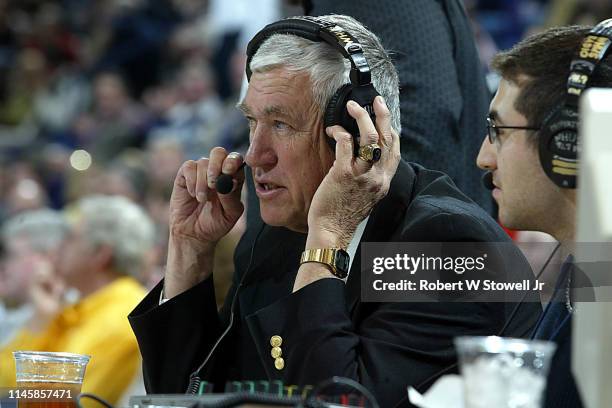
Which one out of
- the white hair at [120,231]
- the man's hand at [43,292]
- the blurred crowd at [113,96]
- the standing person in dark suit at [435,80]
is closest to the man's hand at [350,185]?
the standing person in dark suit at [435,80]

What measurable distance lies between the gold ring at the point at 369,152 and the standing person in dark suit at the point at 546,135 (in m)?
0.17

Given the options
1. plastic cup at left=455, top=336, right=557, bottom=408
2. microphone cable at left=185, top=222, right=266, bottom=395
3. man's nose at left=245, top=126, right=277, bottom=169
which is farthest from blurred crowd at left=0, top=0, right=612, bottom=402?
plastic cup at left=455, top=336, right=557, bottom=408

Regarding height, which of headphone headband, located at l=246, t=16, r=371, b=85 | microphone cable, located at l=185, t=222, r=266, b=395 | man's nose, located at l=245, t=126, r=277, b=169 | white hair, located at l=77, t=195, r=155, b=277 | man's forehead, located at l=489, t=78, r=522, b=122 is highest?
headphone headband, located at l=246, t=16, r=371, b=85

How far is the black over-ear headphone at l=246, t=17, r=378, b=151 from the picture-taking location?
1784 millimetres

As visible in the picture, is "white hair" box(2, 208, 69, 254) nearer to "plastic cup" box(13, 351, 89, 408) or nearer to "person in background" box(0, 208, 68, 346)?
"person in background" box(0, 208, 68, 346)

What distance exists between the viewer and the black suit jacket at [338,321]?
160 centimetres

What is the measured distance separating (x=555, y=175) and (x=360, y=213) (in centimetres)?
32

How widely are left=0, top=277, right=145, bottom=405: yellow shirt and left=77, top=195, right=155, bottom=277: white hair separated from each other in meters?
0.06

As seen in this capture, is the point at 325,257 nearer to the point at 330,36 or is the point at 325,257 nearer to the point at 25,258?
the point at 330,36

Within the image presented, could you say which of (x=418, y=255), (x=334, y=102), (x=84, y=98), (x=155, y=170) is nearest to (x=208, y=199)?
(x=334, y=102)

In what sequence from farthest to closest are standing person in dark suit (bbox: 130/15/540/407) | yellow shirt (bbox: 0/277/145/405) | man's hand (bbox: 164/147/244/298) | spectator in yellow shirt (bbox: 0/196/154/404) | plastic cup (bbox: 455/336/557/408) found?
spectator in yellow shirt (bbox: 0/196/154/404), yellow shirt (bbox: 0/277/145/405), man's hand (bbox: 164/147/244/298), standing person in dark suit (bbox: 130/15/540/407), plastic cup (bbox: 455/336/557/408)

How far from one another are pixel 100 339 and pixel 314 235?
1.88 m

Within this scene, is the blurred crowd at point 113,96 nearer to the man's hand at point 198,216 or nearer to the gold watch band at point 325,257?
the man's hand at point 198,216

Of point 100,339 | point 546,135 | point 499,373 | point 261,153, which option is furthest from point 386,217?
point 100,339
